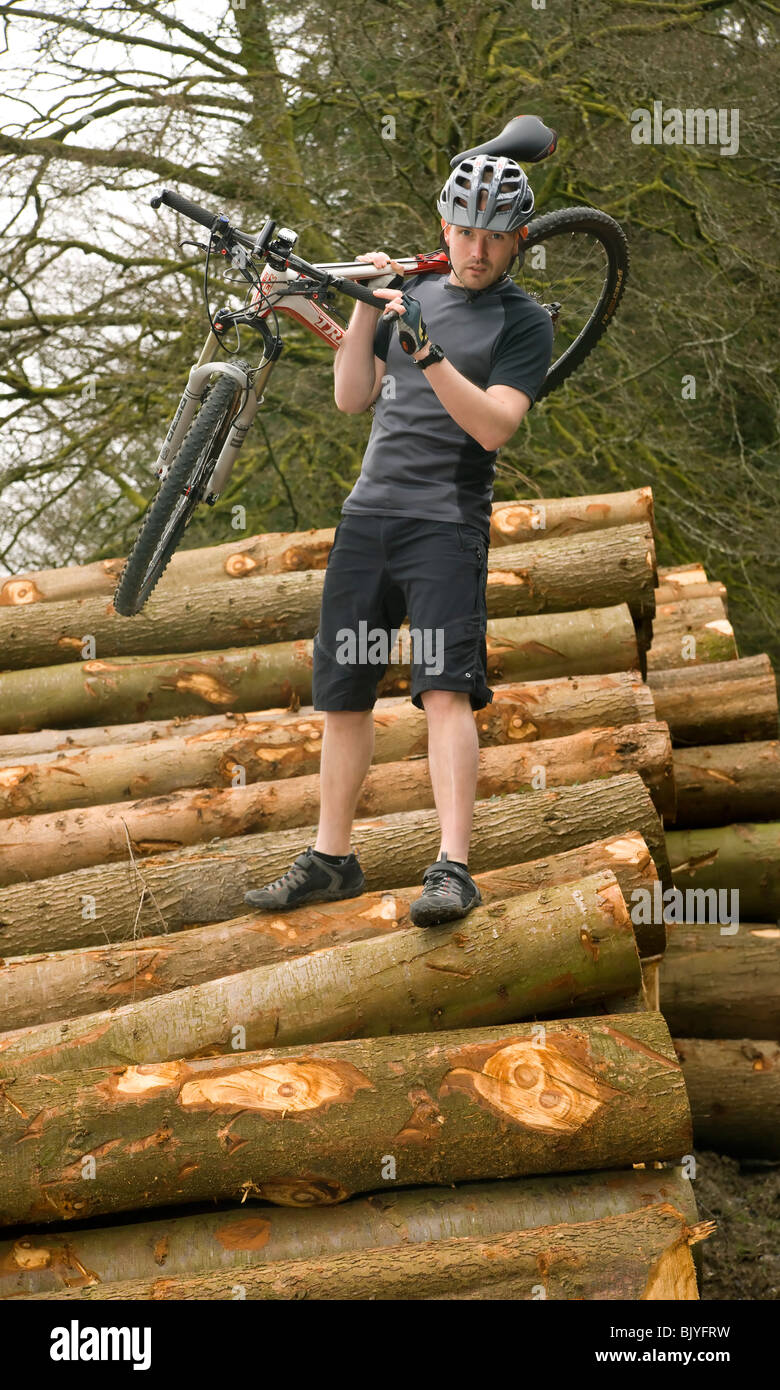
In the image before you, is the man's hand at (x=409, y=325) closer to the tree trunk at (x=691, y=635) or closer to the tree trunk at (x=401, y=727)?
the tree trunk at (x=401, y=727)

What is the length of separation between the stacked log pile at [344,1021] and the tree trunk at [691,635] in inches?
54.3

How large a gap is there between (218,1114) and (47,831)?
68.4 inches

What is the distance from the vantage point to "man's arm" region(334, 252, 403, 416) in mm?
3398

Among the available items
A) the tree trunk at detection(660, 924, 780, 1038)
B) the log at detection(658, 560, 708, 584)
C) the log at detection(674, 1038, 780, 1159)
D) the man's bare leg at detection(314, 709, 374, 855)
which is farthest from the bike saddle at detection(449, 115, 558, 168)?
the log at detection(658, 560, 708, 584)

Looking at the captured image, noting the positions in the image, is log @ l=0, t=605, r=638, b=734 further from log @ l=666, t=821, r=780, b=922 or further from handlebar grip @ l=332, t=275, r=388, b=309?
handlebar grip @ l=332, t=275, r=388, b=309

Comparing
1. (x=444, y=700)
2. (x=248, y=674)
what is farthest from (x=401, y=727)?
(x=444, y=700)

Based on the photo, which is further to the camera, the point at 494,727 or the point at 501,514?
the point at 501,514

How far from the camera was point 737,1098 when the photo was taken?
195 inches

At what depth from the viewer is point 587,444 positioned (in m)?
8.75

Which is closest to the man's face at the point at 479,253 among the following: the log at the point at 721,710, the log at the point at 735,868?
the log at the point at 721,710

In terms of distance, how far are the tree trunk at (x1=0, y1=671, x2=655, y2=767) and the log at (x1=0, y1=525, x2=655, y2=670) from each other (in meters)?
0.64

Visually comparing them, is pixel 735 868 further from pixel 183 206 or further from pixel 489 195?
pixel 183 206

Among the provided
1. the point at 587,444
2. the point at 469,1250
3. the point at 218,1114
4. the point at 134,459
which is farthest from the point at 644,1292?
the point at 134,459

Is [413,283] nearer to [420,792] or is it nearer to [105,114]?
[420,792]
